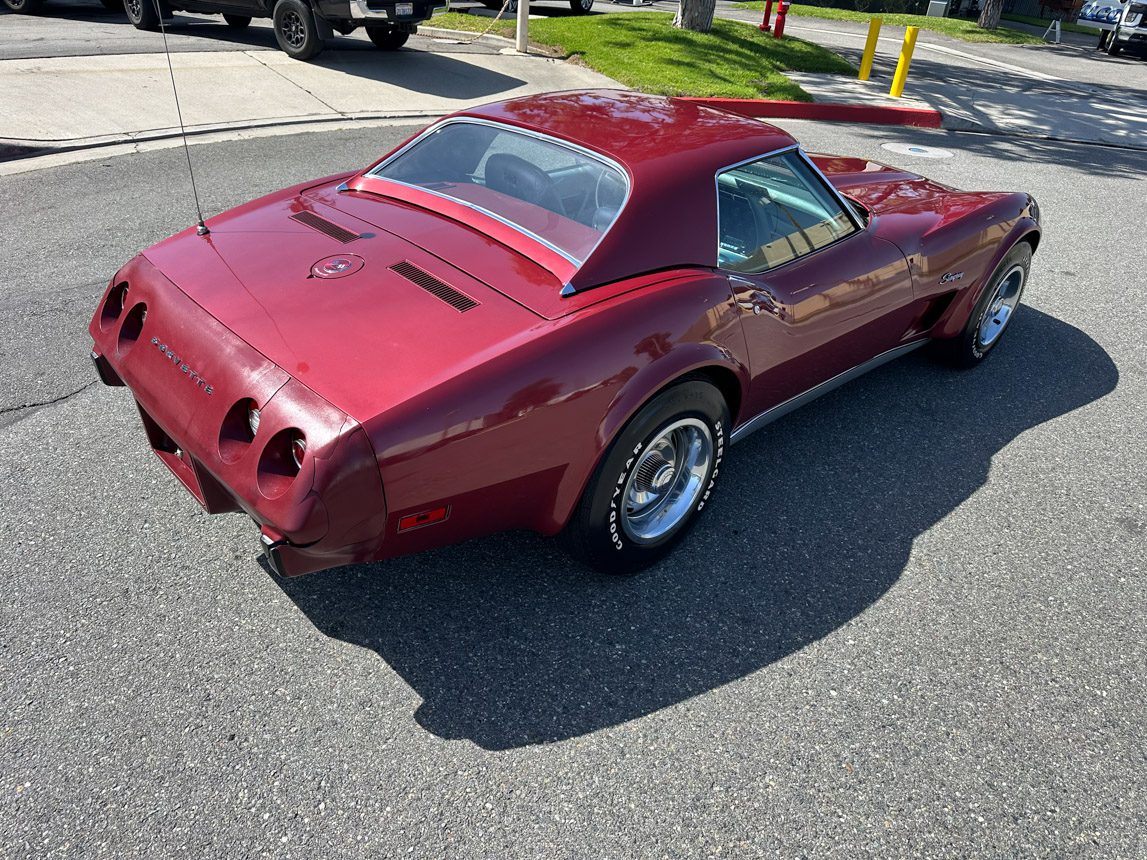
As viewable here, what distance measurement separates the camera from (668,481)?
3148 millimetres

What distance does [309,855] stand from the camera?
2152mm

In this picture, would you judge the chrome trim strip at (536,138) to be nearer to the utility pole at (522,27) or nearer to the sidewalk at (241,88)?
the sidewalk at (241,88)

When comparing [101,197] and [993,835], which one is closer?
[993,835]

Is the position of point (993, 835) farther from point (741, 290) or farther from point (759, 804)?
point (741, 290)

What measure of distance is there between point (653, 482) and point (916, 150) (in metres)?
8.03

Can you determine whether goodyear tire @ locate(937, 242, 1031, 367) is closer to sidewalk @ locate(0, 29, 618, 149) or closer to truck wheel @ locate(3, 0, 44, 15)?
sidewalk @ locate(0, 29, 618, 149)

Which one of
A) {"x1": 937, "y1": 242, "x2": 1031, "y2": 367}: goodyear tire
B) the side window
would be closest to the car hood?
the side window

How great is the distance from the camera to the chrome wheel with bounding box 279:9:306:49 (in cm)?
1053

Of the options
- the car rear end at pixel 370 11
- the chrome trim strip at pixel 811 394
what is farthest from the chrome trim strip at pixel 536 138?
A: the car rear end at pixel 370 11

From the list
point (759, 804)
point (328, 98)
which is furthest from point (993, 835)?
point (328, 98)

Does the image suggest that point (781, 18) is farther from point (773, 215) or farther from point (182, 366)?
point (182, 366)

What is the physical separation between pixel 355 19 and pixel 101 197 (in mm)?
4983

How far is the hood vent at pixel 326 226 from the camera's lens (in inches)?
122

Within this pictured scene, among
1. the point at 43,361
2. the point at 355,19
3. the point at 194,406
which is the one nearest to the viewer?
the point at 194,406
